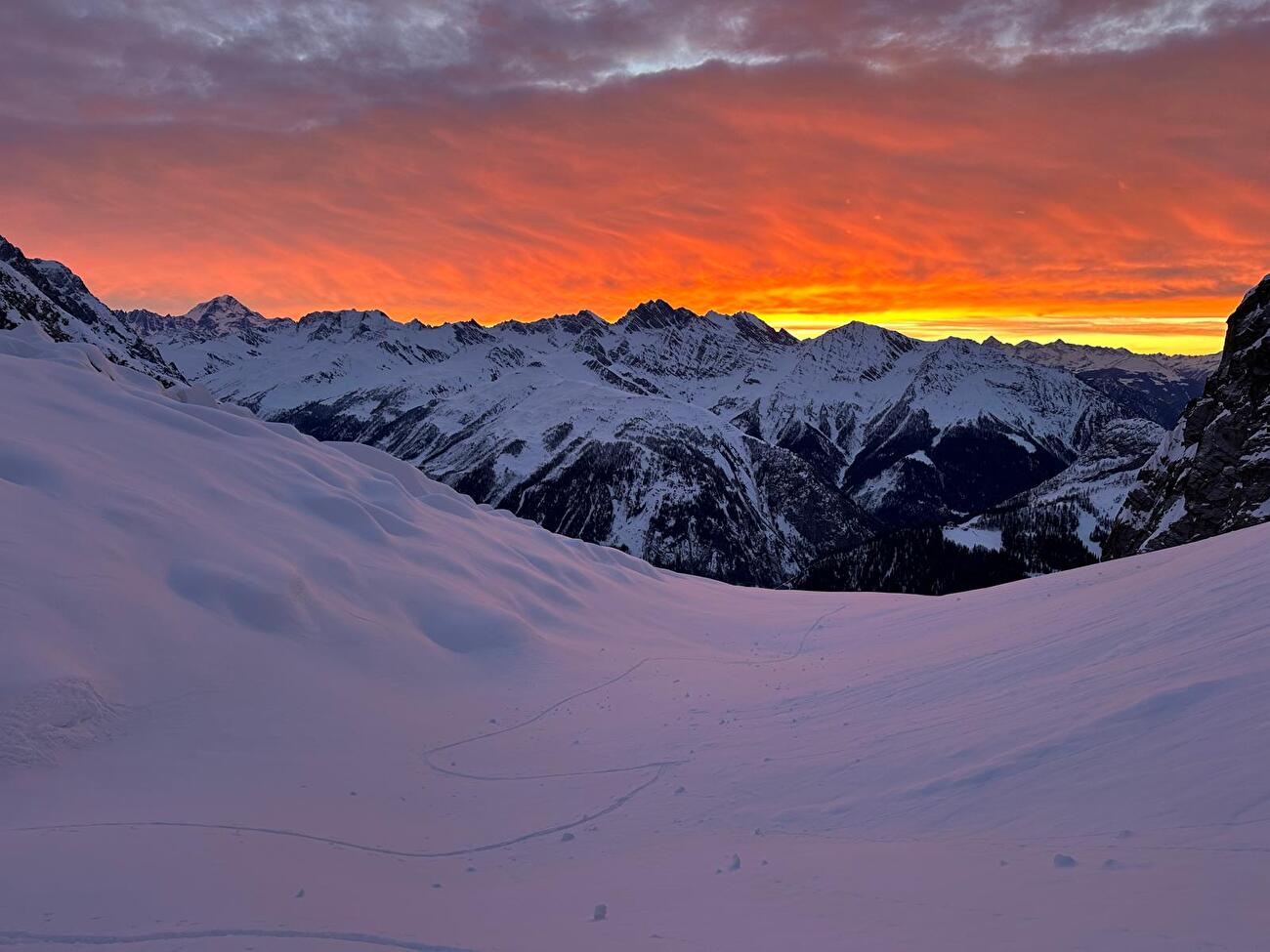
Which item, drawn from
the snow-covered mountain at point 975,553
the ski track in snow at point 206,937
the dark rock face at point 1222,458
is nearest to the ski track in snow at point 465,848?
the ski track in snow at point 206,937

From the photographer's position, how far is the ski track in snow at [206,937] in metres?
6.61

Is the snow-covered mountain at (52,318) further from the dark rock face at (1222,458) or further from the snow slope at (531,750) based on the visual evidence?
the dark rock face at (1222,458)

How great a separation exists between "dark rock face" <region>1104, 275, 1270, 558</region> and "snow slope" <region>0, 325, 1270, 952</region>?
158 ft

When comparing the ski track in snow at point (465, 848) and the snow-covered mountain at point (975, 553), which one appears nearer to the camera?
the ski track in snow at point (465, 848)

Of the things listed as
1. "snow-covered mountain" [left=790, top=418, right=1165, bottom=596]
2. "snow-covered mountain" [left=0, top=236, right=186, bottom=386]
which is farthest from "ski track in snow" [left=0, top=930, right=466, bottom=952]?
"snow-covered mountain" [left=790, top=418, right=1165, bottom=596]

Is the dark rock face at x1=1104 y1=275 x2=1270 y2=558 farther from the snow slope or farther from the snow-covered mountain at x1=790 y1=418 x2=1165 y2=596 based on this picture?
the snow-covered mountain at x1=790 y1=418 x2=1165 y2=596

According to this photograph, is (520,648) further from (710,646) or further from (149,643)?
(149,643)

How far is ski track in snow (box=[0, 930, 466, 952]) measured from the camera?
6609mm

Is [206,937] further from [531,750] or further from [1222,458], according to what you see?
[1222,458]

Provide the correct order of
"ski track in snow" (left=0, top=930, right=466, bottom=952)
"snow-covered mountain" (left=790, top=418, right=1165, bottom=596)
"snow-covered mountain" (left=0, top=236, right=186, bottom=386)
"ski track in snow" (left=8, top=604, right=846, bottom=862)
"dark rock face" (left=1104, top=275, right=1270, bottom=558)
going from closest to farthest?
"ski track in snow" (left=0, top=930, right=466, bottom=952) < "ski track in snow" (left=8, top=604, right=846, bottom=862) < "dark rock face" (left=1104, top=275, right=1270, bottom=558) < "snow-covered mountain" (left=0, top=236, right=186, bottom=386) < "snow-covered mountain" (left=790, top=418, right=1165, bottom=596)

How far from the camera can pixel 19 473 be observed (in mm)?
16031

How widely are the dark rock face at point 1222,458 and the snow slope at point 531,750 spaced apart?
48.2 m

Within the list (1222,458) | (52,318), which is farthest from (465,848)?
(52,318)

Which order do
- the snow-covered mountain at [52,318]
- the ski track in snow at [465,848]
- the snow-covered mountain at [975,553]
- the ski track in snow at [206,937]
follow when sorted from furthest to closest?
the snow-covered mountain at [975,553]
the snow-covered mountain at [52,318]
the ski track in snow at [465,848]
the ski track in snow at [206,937]
